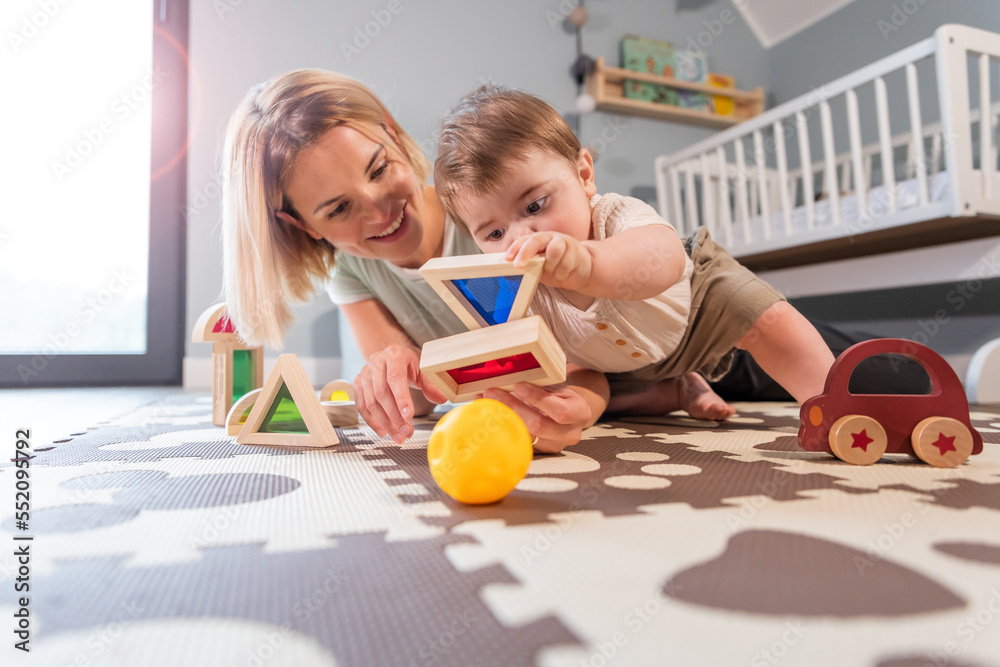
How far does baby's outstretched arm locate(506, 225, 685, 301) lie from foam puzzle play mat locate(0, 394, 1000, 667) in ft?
0.60

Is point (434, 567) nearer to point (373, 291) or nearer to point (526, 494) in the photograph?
point (526, 494)

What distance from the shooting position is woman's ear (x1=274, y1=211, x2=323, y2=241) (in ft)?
3.21

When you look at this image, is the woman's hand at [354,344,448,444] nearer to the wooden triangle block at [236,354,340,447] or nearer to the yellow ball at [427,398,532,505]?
the wooden triangle block at [236,354,340,447]

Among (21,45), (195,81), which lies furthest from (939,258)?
(21,45)

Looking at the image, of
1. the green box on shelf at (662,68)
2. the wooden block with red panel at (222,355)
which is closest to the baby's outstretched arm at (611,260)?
the wooden block with red panel at (222,355)

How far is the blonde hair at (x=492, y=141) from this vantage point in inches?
28.2

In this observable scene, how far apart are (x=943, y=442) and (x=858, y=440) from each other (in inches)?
3.1

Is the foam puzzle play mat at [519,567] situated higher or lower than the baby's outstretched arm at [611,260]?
lower

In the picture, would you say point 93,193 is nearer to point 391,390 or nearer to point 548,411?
point 391,390

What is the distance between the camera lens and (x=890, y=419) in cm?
63

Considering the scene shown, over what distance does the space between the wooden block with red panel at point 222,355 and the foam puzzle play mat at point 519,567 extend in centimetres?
41

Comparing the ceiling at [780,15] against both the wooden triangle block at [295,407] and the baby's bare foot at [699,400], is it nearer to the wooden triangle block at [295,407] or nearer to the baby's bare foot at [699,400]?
the baby's bare foot at [699,400]

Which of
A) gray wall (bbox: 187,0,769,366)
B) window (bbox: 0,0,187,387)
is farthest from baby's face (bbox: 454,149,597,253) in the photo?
window (bbox: 0,0,187,387)

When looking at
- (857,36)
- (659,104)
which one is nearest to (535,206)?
(659,104)
